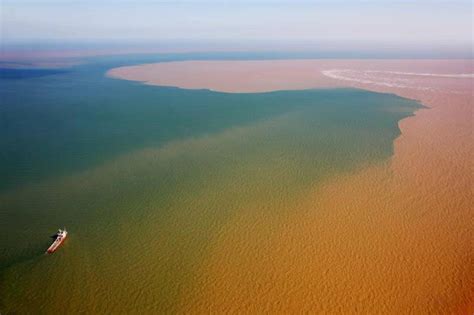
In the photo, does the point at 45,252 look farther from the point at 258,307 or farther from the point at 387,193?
the point at 387,193

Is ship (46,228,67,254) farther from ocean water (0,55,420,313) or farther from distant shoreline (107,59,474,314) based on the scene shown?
distant shoreline (107,59,474,314)

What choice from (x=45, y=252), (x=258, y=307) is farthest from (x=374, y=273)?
(x=45, y=252)

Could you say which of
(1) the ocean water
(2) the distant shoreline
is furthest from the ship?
(2) the distant shoreline

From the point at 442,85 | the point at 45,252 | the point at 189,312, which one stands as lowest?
the point at 189,312

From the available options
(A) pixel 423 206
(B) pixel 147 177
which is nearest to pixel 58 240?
(B) pixel 147 177

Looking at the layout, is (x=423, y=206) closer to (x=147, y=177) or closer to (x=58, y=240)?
(x=147, y=177)

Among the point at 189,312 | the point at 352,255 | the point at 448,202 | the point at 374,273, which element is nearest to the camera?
the point at 189,312
